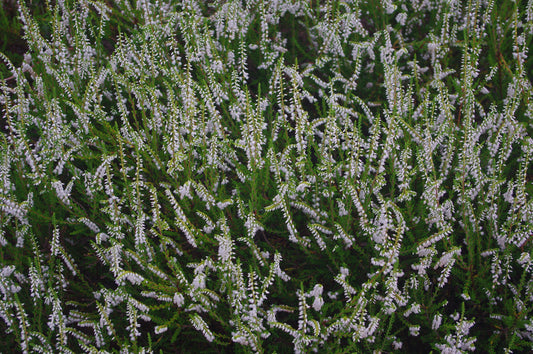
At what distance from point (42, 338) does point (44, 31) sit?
268 centimetres

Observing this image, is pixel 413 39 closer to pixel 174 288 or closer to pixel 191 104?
pixel 191 104

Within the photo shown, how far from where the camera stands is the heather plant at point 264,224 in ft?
6.51

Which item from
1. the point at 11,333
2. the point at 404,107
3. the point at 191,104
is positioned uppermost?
the point at 404,107

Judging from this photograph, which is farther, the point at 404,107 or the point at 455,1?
the point at 455,1

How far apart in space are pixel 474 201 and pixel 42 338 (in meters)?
2.30

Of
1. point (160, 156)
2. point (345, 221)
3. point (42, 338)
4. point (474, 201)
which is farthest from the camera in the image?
point (160, 156)

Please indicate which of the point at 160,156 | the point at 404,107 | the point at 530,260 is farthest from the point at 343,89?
the point at 530,260

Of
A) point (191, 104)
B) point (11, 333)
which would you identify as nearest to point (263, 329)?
point (191, 104)

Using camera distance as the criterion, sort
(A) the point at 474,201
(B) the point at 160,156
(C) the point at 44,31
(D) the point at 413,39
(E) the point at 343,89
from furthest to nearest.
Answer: (C) the point at 44,31
(D) the point at 413,39
(E) the point at 343,89
(B) the point at 160,156
(A) the point at 474,201

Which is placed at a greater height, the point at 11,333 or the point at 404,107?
the point at 404,107

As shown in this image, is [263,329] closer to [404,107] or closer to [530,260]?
[530,260]

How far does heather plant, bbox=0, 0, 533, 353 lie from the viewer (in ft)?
6.51

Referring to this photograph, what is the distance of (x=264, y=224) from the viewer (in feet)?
8.01

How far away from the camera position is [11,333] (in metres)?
2.22
